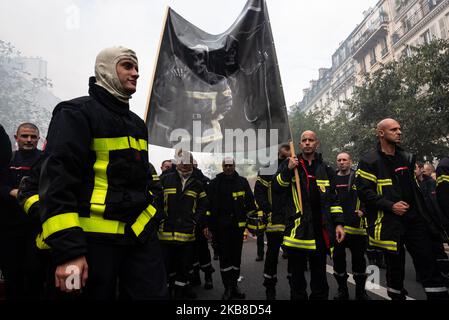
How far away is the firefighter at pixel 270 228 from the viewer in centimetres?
468

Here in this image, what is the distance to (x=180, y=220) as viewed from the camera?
5.09 metres

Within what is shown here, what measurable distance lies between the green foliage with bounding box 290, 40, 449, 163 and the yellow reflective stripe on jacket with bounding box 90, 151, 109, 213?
1407 cm

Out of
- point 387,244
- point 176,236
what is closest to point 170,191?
point 176,236

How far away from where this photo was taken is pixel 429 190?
9109mm

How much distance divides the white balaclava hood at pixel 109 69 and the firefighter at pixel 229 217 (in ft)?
11.2

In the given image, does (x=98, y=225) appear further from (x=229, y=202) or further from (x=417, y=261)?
(x=229, y=202)

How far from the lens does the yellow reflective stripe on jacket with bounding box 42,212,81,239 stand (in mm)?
1729

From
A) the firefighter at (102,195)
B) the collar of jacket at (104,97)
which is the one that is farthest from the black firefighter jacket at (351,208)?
the collar of jacket at (104,97)

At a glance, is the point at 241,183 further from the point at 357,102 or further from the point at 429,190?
the point at 357,102

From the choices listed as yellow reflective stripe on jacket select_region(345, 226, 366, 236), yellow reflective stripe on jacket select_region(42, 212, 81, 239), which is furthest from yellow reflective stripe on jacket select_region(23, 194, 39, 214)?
yellow reflective stripe on jacket select_region(345, 226, 366, 236)

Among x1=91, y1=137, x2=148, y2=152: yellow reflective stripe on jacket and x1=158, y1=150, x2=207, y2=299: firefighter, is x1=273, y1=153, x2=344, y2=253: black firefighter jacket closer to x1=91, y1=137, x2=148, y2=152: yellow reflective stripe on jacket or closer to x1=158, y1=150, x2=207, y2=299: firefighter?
x1=158, y1=150, x2=207, y2=299: firefighter

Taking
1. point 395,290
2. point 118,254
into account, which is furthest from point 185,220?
point 118,254

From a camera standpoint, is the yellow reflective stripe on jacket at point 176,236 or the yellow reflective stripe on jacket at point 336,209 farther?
the yellow reflective stripe on jacket at point 176,236

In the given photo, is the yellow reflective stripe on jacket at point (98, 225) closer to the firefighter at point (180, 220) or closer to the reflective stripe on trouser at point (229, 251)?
the firefighter at point (180, 220)
